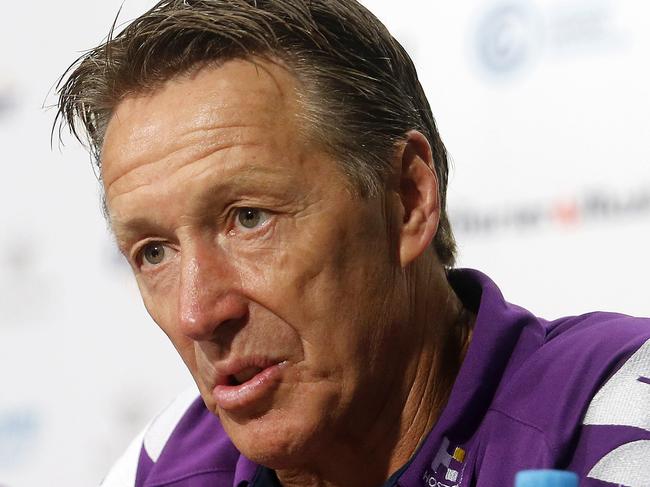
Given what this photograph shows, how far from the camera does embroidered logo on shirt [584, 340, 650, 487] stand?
1.13m

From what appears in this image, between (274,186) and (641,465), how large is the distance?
0.49 metres

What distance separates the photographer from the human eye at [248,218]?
1.25 metres

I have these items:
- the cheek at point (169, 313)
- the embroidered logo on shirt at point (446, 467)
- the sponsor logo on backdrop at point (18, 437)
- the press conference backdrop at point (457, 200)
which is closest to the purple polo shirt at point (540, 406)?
the embroidered logo on shirt at point (446, 467)

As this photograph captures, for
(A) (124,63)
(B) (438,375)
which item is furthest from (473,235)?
(A) (124,63)

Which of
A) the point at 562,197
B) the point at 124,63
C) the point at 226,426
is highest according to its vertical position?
the point at 124,63

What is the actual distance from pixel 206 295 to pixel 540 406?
0.40 meters

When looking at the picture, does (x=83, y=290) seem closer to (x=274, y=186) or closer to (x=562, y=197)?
(x=562, y=197)

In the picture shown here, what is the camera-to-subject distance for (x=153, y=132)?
1.29 metres

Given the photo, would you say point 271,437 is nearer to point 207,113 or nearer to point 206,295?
point 206,295

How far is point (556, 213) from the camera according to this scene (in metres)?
2.25

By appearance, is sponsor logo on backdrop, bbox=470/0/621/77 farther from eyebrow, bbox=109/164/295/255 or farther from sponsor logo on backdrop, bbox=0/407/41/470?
sponsor logo on backdrop, bbox=0/407/41/470

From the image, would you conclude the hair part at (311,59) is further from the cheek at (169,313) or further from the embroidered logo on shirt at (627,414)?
the embroidered logo on shirt at (627,414)

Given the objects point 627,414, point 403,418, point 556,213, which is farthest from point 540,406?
point 556,213

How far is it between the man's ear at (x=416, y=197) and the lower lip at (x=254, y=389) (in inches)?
8.9
